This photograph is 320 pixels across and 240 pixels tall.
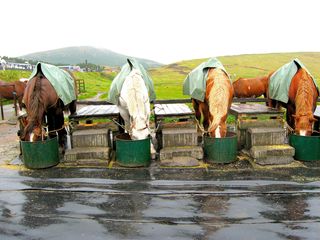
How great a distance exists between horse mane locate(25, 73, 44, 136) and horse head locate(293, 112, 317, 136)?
6.08 metres

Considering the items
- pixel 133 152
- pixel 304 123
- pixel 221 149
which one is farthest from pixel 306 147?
pixel 133 152

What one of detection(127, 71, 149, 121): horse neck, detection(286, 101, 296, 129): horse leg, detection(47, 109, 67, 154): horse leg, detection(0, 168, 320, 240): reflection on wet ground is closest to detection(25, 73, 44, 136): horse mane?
detection(0, 168, 320, 240): reflection on wet ground

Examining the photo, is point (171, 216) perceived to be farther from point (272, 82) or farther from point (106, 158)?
point (272, 82)

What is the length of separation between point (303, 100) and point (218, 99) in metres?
2.04

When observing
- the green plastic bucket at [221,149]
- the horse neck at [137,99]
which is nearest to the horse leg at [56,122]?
the horse neck at [137,99]

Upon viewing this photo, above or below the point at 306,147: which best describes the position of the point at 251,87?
Result: above

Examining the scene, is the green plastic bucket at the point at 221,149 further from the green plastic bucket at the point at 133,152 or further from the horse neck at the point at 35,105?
the horse neck at the point at 35,105

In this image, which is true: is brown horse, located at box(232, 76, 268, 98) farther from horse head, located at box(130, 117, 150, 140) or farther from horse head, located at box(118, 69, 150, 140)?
horse head, located at box(130, 117, 150, 140)

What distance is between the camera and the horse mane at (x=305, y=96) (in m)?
7.59

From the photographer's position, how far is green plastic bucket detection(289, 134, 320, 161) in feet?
24.9

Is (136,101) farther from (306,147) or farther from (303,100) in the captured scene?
(306,147)

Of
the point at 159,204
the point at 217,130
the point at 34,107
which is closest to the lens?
the point at 159,204

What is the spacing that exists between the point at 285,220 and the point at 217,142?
301 cm

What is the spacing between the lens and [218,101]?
758 cm
